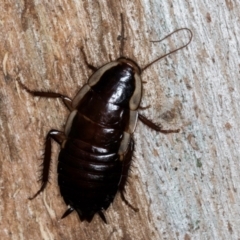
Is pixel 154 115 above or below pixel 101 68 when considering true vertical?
below

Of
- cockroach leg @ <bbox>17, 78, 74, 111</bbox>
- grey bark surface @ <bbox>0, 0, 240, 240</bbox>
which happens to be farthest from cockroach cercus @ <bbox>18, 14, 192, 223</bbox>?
grey bark surface @ <bbox>0, 0, 240, 240</bbox>

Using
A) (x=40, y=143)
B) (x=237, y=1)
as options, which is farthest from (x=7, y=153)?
(x=237, y=1)

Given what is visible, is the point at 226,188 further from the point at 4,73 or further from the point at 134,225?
the point at 4,73

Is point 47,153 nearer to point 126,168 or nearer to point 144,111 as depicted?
point 126,168

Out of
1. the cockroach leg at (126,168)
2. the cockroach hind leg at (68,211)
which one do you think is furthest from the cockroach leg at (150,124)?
the cockroach hind leg at (68,211)

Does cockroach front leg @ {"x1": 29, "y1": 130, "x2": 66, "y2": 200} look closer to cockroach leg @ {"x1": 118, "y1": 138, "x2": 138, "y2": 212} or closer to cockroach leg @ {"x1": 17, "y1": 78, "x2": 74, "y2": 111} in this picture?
cockroach leg @ {"x1": 17, "y1": 78, "x2": 74, "y2": 111}

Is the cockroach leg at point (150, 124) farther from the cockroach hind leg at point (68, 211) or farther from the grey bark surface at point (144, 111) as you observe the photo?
the cockroach hind leg at point (68, 211)

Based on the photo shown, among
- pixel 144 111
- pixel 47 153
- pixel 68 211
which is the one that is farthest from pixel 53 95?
pixel 68 211
